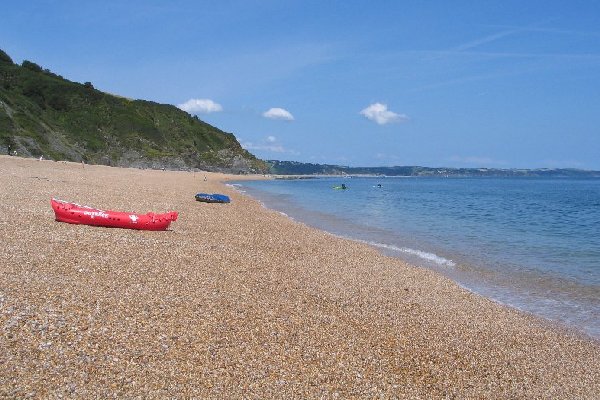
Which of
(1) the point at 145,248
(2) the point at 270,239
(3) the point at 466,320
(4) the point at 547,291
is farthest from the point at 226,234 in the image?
(4) the point at 547,291

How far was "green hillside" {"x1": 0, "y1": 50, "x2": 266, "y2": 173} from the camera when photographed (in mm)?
73562

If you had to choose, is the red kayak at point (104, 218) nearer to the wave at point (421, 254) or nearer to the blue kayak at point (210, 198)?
the wave at point (421, 254)

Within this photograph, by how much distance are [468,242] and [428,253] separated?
513 centimetres

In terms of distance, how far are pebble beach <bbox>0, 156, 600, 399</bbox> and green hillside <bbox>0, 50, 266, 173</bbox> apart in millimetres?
62444

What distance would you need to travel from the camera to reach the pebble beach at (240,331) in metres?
6.30

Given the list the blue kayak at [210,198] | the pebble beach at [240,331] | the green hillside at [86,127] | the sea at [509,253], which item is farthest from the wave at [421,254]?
the green hillside at [86,127]

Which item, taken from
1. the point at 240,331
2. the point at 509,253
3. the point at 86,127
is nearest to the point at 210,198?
the point at 509,253

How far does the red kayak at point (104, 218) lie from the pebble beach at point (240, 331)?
0.51 m

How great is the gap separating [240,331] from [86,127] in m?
106

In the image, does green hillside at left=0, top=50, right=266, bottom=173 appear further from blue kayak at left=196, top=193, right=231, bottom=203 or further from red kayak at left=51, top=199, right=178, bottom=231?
red kayak at left=51, top=199, right=178, bottom=231

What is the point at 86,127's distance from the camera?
102188mm

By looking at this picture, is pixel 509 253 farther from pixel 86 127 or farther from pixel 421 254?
pixel 86 127

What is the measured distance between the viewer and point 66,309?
7.50 metres

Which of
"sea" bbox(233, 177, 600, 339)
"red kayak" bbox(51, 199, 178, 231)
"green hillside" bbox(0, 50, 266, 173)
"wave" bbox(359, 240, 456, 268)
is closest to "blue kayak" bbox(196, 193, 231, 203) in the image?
"sea" bbox(233, 177, 600, 339)
